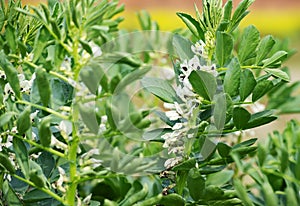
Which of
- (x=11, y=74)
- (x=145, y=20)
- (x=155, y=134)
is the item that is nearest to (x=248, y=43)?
(x=155, y=134)

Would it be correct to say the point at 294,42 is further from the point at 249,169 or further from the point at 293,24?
the point at 249,169

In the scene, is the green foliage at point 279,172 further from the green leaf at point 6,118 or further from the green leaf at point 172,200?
the green leaf at point 6,118

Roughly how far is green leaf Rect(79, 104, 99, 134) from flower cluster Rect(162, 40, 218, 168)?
0.22ft

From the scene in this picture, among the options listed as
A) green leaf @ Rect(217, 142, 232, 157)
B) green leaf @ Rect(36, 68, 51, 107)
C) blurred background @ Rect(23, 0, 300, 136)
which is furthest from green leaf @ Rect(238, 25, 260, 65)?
blurred background @ Rect(23, 0, 300, 136)

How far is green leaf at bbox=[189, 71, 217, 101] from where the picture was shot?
1.83 ft

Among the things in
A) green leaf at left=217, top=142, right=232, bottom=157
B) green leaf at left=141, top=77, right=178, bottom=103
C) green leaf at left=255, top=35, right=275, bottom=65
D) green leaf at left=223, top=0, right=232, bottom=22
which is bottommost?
green leaf at left=217, top=142, right=232, bottom=157

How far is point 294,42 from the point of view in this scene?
5.43 meters

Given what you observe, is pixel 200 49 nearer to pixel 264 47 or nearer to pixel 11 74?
pixel 264 47

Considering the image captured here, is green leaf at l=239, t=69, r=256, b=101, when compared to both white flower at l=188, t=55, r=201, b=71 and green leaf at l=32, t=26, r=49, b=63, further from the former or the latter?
green leaf at l=32, t=26, r=49, b=63

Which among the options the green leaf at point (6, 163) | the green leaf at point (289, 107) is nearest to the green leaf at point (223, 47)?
the green leaf at point (6, 163)

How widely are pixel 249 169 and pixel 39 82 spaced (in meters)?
0.19

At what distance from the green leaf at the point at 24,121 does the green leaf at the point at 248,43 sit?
8.8 inches

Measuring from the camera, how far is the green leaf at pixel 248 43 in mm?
624

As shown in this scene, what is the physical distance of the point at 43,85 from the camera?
54 cm
